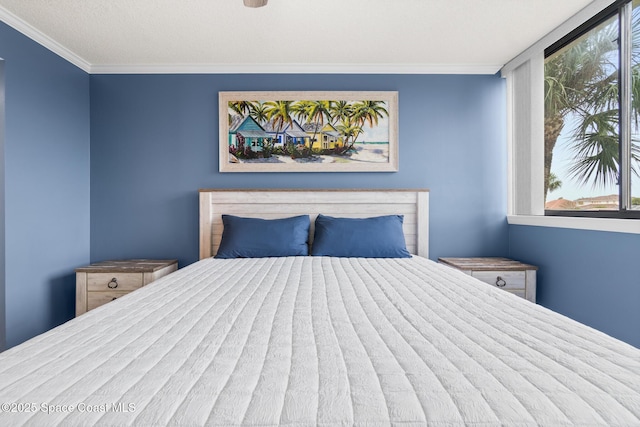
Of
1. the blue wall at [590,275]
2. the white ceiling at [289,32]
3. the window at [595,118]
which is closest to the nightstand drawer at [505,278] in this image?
the blue wall at [590,275]

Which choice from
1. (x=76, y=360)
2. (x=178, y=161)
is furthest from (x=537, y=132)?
(x=76, y=360)

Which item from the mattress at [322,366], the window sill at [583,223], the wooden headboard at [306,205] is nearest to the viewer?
the mattress at [322,366]

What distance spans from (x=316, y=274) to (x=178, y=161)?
1.89 meters

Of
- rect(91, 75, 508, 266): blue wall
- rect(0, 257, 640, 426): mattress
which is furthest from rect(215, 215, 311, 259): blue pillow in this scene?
rect(0, 257, 640, 426): mattress

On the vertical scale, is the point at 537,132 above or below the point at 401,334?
above

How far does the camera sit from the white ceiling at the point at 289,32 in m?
2.26

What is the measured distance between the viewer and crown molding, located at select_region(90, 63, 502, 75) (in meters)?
3.17

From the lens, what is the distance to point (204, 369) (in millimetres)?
823

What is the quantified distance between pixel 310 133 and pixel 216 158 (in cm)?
87

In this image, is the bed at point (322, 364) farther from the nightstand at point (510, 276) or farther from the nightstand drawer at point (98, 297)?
the nightstand drawer at point (98, 297)

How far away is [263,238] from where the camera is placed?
2773mm

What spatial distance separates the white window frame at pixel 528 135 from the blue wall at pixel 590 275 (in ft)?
0.42

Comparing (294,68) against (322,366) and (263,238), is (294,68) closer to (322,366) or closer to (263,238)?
(263,238)

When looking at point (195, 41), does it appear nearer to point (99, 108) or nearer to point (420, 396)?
point (99, 108)
